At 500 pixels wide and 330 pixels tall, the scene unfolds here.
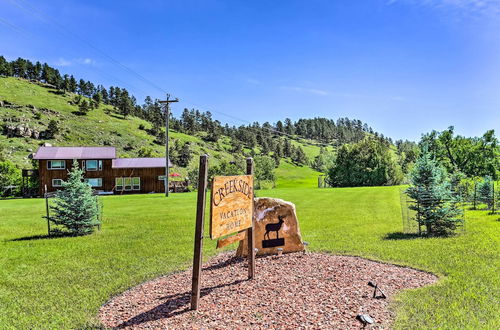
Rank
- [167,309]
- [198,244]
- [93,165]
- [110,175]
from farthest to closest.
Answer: [110,175], [93,165], [198,244], [167,309]

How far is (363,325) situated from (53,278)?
776cm

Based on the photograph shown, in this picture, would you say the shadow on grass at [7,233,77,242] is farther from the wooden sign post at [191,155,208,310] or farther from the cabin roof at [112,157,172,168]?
the cabin roof at [112,157,172,168]

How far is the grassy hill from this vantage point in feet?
273

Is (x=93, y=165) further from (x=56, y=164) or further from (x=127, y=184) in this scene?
(x=127, y=184)

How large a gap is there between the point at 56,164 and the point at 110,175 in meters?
7.53

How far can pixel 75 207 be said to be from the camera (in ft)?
48.7

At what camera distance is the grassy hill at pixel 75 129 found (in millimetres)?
83125

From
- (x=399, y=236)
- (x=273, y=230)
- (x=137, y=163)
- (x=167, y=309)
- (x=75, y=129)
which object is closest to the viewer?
(x=167, y=309)

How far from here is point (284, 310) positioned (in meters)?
6.00

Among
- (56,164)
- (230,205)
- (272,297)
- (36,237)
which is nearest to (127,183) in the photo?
(56,164)

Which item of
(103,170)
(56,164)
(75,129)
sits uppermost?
(75,129)

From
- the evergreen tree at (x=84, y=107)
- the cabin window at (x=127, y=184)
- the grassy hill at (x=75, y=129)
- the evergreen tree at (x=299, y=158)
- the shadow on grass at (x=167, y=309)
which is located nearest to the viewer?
the shadow on grass at (x=167, y=309)

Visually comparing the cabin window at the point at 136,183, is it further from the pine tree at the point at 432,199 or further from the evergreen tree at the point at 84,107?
the evergreen tree at the point at 84,107

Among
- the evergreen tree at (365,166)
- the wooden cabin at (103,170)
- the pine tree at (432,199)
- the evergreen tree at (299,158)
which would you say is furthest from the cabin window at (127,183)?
the evergreen tree at (299,158)
